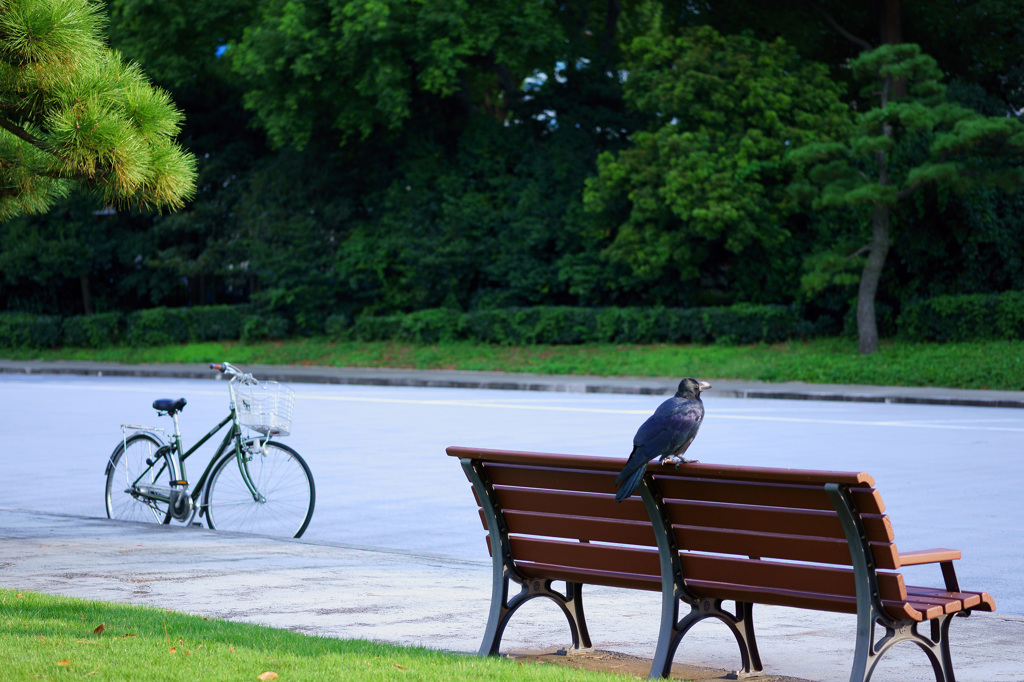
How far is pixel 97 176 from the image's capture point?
796 cm

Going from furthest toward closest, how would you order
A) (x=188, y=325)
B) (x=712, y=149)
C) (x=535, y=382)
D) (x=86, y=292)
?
(x=86, y=292), (x=188, y=325), (x=712, y=149), (x=535, y=382)

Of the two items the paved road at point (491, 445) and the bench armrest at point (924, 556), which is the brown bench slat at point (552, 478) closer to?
the bench armrest at point (924, 556)

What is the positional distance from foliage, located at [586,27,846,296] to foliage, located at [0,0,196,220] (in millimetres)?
25060

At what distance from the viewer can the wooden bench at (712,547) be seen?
4562 millimetres

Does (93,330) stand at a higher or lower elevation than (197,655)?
higher

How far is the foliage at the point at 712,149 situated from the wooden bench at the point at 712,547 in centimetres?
2729

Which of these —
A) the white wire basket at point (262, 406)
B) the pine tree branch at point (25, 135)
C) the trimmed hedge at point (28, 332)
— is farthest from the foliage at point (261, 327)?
the pine tree branch at point (25, 135)

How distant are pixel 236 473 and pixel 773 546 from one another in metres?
5.50

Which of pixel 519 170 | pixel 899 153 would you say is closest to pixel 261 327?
pixel 519 170

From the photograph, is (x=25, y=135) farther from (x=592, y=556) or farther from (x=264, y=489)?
(x=592, y=556)

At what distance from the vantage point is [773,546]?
477cm

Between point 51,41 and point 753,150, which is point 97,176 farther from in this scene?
point 753,150

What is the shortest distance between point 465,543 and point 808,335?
26138 mm

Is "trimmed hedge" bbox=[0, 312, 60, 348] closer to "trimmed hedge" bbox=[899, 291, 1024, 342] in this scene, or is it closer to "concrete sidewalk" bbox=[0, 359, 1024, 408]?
"concrete sidewalk" bbox=[0, 359, 1024, 408]
